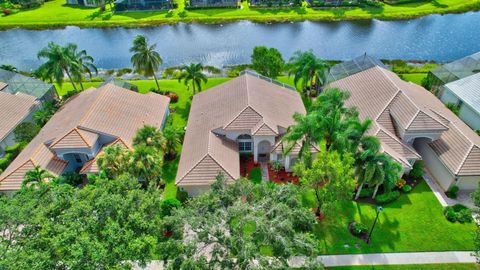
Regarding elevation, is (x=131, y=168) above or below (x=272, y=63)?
below

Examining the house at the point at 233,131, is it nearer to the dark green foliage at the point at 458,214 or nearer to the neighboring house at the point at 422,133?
the neighboring house at the point at 422,133

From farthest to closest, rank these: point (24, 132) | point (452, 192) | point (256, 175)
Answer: point (24, 132) → point (256, 175) → point (452, 192)

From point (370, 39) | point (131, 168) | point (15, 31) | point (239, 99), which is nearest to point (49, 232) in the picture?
point (131, 168)

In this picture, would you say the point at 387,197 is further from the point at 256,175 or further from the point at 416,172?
the point at 256,175

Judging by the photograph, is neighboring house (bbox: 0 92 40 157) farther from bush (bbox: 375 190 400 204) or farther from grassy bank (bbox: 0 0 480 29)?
grassy bank (bbox: 0 0 480 29)

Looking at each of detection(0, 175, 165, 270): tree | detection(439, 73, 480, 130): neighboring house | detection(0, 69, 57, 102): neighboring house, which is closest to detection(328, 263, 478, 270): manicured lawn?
detection(0, 175, 165, 270): tree

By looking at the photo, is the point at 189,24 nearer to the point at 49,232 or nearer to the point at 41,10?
the point at 41,10

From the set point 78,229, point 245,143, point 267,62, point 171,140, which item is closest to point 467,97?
point 267,62
